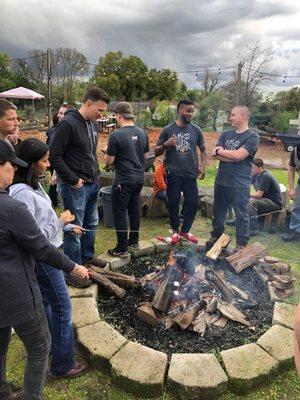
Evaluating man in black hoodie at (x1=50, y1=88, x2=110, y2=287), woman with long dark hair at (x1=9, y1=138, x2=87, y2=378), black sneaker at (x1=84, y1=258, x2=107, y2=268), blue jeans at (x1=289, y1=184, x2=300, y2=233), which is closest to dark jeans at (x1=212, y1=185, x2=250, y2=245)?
blue jeans at (x1=289, y1=184, x2=300, y2=233)

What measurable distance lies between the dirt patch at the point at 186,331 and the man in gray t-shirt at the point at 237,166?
110cm

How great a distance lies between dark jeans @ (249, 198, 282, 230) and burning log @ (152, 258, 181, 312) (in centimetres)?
247

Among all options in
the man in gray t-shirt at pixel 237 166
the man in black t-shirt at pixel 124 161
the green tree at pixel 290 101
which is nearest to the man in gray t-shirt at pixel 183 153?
the man in gray t-shirt at pixel 237 166

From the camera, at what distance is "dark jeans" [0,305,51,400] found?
1858 millimetres

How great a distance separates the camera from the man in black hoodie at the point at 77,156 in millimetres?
3279

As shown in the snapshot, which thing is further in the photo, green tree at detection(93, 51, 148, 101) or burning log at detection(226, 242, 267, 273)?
green tree at detection(93, 51, 148, 101)

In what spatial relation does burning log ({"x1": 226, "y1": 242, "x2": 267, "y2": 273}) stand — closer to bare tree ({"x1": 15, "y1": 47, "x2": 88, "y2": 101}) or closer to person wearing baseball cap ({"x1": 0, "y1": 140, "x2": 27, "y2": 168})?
person wearing baseball cap ({"x1": 0, "y1": 140, "x2": 27, "y2": 168})

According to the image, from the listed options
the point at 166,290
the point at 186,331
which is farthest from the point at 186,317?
the point at 166,290

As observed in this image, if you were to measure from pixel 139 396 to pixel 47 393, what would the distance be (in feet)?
2.26

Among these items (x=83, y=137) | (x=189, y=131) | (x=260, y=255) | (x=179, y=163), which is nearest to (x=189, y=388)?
(x=260, y=255)

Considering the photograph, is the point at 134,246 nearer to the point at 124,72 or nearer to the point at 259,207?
the point at 259,207

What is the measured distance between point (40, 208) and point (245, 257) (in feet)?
9.38

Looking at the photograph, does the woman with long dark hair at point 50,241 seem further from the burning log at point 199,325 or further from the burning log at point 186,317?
the burning log at point 199,325

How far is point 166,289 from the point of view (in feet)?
10.8
